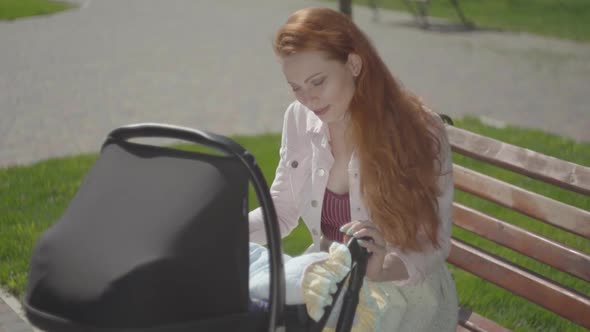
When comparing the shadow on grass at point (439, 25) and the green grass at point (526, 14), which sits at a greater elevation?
the shadow on grass at point (439, 25)

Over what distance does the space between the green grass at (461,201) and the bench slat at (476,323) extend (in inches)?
29.8

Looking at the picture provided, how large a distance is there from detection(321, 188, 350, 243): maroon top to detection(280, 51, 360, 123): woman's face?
0.35 metres

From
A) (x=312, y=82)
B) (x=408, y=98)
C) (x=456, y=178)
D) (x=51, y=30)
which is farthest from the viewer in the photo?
(x=51, y=30)

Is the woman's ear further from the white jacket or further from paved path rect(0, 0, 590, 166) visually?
paved path rect(0, 0, 590, 166)

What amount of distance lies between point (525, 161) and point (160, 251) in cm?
144

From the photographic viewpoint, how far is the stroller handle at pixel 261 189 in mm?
1932

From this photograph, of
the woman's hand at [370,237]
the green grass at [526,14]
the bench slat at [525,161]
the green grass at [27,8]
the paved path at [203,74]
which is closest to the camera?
the woman's hand at [370,237]

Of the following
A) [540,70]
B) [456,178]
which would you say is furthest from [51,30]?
[456,178]

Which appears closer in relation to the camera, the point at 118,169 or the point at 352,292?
the point at 118,169

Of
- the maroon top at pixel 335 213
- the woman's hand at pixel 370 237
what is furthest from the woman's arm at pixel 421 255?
the maroon top at pixel 335 213

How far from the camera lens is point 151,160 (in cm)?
204

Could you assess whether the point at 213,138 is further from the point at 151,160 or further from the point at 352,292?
the point at 352,292

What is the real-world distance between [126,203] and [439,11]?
13880 millimetres

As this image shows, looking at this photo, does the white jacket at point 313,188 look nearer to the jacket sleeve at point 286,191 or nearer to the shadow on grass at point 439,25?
the jacket sleeve at point 286,191
